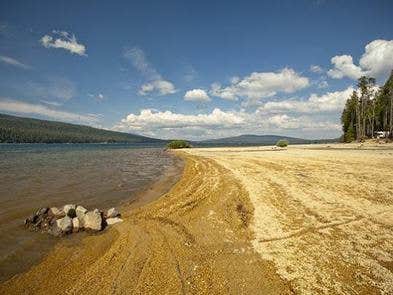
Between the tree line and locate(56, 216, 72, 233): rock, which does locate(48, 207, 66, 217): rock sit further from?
the tree line

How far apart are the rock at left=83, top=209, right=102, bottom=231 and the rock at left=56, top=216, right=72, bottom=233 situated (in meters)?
0.51

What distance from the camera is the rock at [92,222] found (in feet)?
31.6

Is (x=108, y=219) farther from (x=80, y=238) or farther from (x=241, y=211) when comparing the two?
(x=241, y=211)

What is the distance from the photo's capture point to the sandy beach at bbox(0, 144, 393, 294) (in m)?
5.82

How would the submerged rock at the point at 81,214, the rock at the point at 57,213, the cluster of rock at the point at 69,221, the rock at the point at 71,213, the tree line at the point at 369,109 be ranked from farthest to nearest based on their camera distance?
the tree line at the point at 369,109 < the rock at the point at 57,213 < the rock at the point at 71,213 < the submerged rock at the point at 81,214 < the cluster of rock at the point at 69,221

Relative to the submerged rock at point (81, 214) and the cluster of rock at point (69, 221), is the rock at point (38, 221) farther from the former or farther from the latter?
the submerged rock at point (81, 214)

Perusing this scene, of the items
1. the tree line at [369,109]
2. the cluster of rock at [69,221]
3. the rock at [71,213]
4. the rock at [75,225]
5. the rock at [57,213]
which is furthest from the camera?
the tree line at [369,109]

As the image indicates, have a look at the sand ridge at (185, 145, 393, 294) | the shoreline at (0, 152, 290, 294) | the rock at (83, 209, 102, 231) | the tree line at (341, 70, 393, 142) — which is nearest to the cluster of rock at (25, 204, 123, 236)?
the rock at (83, 209, 102, 231)

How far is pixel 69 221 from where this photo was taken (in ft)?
31.3

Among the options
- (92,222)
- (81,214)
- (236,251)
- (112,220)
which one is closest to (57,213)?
(81,214)

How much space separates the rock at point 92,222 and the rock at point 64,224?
0.51m

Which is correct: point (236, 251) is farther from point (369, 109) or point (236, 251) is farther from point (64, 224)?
point (369, 109)

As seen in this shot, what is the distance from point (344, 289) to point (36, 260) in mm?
7811

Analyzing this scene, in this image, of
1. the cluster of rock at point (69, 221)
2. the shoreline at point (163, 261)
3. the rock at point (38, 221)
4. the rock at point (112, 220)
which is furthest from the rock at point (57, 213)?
the shoreline at point (163, 261)
